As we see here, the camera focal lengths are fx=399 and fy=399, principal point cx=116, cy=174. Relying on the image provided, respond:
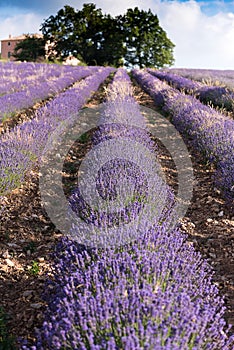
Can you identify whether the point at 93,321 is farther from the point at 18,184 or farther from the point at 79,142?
the point at 79,142

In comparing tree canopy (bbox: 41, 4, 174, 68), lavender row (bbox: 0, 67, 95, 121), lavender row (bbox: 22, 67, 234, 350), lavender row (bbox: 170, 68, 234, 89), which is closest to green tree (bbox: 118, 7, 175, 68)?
tree canopy (bbox: 41, 4, 174, 68)

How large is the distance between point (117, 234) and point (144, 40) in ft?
108

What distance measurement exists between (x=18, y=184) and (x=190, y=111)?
3.63m

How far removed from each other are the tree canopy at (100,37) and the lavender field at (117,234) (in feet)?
85.8

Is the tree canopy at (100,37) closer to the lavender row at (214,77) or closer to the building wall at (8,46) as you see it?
the lavender row at (214,77)

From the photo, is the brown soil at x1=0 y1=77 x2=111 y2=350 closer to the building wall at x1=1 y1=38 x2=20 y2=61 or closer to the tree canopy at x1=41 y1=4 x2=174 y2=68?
the tree canopy at x1=41 y1=4 x2=174 y2=68

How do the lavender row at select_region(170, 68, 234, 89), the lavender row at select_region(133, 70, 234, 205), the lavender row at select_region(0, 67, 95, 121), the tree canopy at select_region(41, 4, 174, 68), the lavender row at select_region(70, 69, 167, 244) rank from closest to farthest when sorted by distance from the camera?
the lavender row at select_region(70, 69, 167, 244)
the lavender row at select_region(133, 70, 234, 205)
the lavender row at select_region(0, 67, 95, 121)
the lavender row at select_region(170, 68, 234, 89)
the tree canopy at select_region(41, 4, 174, 68)

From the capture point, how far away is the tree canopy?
3203cm

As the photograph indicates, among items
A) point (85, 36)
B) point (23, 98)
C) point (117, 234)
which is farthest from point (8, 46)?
point (117, 234)

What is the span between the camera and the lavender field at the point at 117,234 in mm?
1731

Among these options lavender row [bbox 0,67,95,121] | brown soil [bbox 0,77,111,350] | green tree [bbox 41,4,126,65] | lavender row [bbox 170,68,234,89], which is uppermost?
green tree [bbox 41,4,126,65]

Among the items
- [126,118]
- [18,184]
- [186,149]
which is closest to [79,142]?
[126,118]

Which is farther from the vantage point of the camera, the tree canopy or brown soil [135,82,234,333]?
the tree canopy

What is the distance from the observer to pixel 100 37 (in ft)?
106
